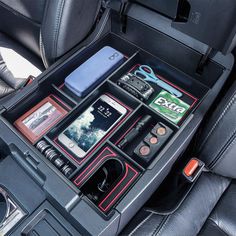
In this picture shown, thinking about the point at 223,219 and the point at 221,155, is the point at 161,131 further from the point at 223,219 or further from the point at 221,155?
the point at 223,219

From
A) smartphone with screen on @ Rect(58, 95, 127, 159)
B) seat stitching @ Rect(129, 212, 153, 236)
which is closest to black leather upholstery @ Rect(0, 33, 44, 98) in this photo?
smartphone with screen on @ Rect(58, 95, 127, 159)

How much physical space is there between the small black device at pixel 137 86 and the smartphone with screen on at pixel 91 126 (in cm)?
6

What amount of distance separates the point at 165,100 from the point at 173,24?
0.74ft

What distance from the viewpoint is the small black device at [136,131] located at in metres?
0.80

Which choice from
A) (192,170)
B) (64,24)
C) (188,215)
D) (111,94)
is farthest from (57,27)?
(188,215)

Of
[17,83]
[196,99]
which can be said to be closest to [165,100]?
[196,99]

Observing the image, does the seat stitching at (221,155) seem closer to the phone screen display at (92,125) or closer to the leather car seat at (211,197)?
the leather car seat at (211,197)

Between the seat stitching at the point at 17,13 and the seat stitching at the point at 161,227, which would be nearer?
the seat stitching at the point at 161,227

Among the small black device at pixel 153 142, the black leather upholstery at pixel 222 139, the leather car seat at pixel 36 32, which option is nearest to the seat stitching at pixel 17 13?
the leather car seat at pixel 36 32

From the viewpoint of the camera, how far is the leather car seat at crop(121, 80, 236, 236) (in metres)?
0.76

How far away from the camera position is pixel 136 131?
82 cm

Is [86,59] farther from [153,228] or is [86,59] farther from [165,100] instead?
[153,228]

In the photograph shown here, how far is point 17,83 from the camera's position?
3.62 ft

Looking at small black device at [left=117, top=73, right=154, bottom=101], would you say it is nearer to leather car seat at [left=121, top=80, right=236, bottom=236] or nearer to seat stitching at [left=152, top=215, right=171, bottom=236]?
leather car seat at [left=121, top=80, right=236, bottom=236]
